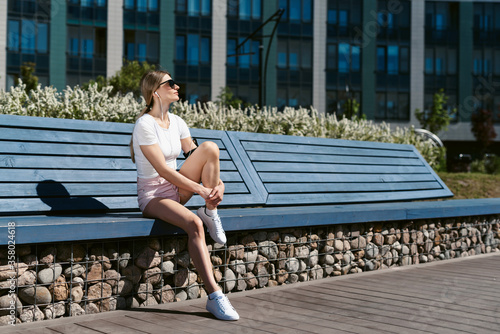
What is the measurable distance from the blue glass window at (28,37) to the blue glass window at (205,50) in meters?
10.9

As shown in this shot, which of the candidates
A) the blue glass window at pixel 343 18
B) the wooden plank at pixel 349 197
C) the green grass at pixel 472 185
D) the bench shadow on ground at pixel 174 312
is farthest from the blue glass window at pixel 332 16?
the bench shadow on ground at pixel 174 312

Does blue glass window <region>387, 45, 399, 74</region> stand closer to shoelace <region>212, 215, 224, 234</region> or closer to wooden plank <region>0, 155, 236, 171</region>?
wooden plank <region>0, 155, 236, 171</region>

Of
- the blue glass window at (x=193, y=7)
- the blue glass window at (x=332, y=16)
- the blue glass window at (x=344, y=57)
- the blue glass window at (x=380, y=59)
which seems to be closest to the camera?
the blue glass window at (x=193, y=7)

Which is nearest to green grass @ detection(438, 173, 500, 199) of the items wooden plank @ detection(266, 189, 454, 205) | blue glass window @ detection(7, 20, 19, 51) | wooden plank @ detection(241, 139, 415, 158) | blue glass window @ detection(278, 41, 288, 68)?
wooden plank @ detection(241, 139, 415, 158)

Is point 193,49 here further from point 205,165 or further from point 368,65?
point 205,165

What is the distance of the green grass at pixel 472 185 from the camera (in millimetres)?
16672

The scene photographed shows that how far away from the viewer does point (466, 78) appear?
4703 cm

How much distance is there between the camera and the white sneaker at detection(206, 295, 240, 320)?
4.34 meters

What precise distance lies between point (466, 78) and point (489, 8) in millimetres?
5842

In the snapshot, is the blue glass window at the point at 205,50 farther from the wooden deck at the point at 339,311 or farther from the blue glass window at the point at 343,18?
the wooden deck at the point at 339,311

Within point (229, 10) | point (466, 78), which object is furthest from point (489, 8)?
point (229, 10)

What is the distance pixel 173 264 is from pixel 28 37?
37125mm

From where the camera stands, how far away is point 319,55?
145 feet

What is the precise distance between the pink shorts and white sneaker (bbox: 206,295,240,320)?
3.19 ft
